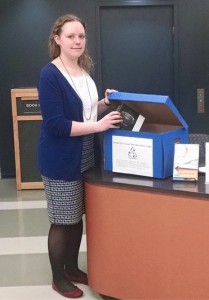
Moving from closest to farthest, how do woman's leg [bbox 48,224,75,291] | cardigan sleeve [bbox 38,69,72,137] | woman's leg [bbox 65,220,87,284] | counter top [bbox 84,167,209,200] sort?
counter top [bbox 84,167,209,200], cardigan sleeve [bbox 38,69,72,137], woman's leg [bbox 48,224,75,291], woman's leg [bbox 65,220,87,284]

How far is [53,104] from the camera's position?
2.31 m

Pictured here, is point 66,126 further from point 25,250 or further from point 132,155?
point 25,250

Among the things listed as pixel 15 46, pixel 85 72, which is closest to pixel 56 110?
pixel 85 72

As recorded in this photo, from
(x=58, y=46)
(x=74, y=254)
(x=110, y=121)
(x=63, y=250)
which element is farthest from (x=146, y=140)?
(x=74, y=254)

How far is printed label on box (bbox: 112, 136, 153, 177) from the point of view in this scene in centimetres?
226

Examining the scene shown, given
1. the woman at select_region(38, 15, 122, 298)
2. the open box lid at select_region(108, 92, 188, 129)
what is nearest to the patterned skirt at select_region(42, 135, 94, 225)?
the woman at select_region(38, 15, 122, 298)

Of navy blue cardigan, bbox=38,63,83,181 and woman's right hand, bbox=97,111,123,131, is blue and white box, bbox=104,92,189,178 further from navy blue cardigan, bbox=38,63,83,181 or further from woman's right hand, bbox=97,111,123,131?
navy blue cardigan, bbox=38,63,83,181

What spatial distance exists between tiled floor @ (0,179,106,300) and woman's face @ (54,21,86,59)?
139 centimetres

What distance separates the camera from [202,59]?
5.38 m

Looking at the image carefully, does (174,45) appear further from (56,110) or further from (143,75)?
(56,110)

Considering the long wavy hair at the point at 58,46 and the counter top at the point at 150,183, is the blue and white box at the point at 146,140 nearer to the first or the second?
the counter top at the point at 150,183

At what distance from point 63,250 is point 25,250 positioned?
0.89 meters

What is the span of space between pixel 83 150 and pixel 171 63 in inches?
128

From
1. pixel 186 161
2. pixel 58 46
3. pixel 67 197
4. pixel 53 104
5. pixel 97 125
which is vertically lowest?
pixel 67 197
